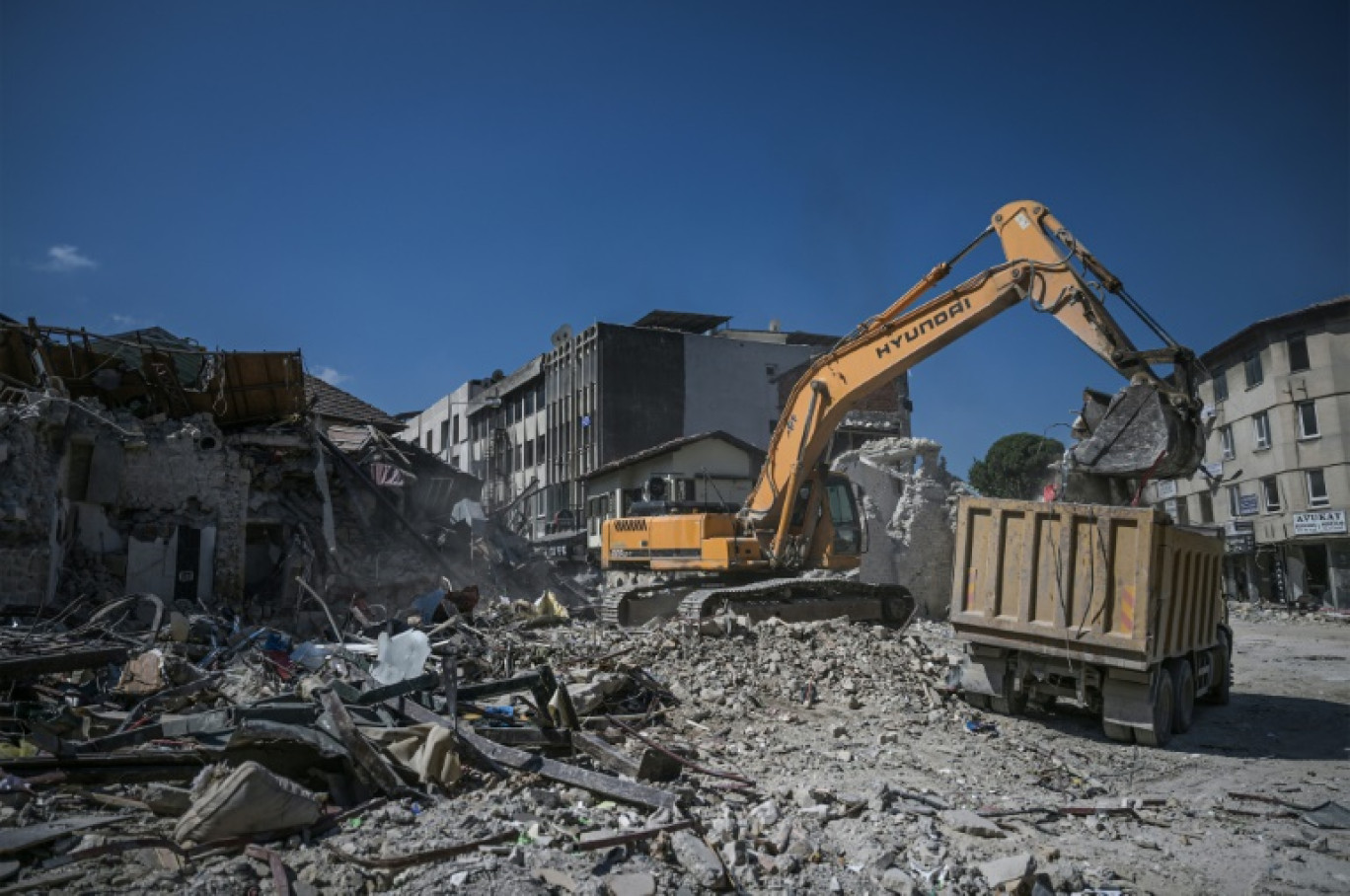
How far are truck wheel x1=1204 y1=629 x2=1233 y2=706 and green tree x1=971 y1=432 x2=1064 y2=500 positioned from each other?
41.1m

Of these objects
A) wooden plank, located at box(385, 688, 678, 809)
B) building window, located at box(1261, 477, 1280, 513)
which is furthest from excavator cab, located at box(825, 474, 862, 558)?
building window, located at box(1261, 477, 1280, 513)

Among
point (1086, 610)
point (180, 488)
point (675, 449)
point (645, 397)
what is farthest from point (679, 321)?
point (1086, 610)

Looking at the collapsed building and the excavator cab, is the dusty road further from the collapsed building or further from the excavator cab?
the collapsed building

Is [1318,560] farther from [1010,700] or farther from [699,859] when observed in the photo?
[699,859]

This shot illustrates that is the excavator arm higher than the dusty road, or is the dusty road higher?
the excavator arm

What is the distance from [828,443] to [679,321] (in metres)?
28.1

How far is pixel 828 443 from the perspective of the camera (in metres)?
13.2

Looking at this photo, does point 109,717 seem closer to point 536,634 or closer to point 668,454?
point 536,634

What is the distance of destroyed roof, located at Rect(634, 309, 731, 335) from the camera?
39.9 metres

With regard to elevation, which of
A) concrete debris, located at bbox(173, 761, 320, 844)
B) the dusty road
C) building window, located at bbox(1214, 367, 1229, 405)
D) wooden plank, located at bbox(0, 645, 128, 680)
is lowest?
the dusty road

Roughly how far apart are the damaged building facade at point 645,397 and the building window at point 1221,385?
12503mm

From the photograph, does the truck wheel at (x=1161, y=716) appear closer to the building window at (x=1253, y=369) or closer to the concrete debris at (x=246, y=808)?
the concrete debris at (x=246, y=808)

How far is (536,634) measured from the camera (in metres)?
11.8

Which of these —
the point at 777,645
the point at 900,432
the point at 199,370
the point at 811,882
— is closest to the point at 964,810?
the point at 811,882
